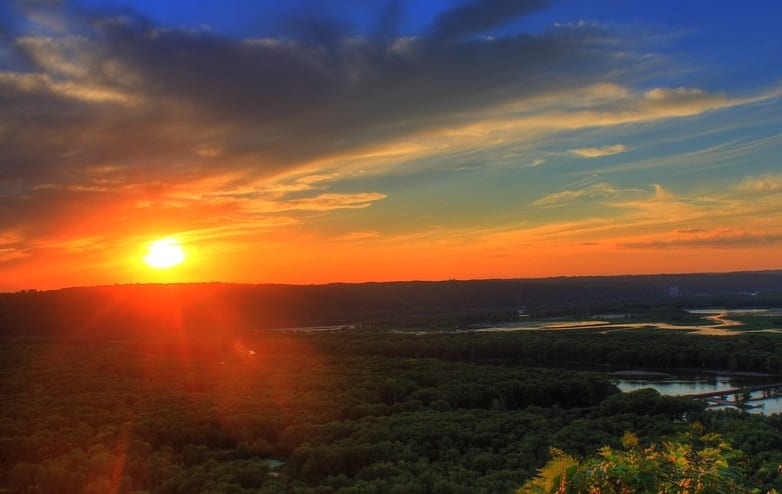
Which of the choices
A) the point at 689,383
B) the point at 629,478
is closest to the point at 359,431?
the point at 629,478

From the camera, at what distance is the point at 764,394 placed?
171 ft

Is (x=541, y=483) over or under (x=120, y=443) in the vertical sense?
over

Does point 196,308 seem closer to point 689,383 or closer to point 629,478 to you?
point 689,383

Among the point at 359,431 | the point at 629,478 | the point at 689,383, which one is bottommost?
the point at 689,383

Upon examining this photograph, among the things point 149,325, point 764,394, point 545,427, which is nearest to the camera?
point 545,427

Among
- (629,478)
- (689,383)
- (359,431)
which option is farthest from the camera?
(689,383)

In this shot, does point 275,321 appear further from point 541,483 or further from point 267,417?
point 541,483

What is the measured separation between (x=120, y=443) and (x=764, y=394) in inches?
1923

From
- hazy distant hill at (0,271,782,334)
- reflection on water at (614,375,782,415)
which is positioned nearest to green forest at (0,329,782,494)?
reflection on water at (614,375,782,415)

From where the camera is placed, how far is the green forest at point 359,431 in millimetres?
15522

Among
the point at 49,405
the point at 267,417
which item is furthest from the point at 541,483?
the point at 49,405

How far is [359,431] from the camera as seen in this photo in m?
30.7

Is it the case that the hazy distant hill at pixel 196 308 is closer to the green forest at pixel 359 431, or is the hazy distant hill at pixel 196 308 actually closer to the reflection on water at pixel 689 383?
the green forest at pixel 359 431

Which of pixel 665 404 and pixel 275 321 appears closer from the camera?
pixel 665 404
